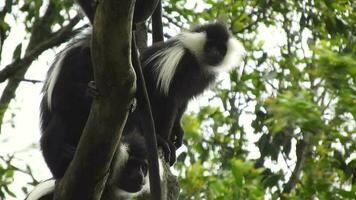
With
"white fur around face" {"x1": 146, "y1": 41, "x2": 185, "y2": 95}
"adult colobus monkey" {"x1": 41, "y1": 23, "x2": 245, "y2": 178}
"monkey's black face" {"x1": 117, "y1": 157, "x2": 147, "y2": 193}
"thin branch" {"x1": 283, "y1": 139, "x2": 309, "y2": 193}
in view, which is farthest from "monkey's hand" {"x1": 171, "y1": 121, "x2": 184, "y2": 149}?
"thin branch" {"x1": 283, "y1": 139, "x2": 309, "y2": 193}

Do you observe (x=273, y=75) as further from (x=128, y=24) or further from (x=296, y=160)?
(x=128, y=24)

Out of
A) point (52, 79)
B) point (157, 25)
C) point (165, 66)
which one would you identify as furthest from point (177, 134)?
point (52, 79)

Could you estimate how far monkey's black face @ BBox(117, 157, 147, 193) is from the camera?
394 centimetres

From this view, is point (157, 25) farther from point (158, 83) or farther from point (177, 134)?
point (177, 134)

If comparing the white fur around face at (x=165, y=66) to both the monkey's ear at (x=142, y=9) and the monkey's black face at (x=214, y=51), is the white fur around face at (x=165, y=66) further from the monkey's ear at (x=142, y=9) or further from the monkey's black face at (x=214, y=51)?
the monkey's ear at (x=142, y=9)

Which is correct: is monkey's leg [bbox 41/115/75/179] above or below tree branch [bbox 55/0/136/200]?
below

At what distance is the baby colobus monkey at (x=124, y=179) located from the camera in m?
3.92

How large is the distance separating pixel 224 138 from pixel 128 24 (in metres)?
3.02

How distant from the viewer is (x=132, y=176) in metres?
3.96

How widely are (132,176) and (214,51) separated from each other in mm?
1423

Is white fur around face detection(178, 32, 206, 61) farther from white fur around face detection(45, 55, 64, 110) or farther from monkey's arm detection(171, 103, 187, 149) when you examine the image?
white fur around face detection(45, 55, 64, 110)

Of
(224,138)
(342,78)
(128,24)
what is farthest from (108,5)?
(224,138)

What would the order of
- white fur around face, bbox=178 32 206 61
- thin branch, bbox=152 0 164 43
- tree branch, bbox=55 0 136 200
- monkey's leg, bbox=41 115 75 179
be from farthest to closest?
1. white fur around face, bbox=178 32 206 61
2. thin branch, bbox=152 0 164 43
3. monkey's leg, bbox=41 115 75 179
4. tree branch, bbox=55 0 136 200

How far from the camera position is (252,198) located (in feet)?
11.4
